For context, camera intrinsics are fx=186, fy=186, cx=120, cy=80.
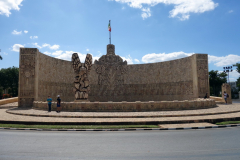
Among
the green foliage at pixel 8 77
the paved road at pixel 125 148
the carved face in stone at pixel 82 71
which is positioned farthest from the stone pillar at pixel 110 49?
the green foliage at pixel 8 77

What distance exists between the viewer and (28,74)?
18062mm

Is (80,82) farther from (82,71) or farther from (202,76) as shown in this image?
(202,76)

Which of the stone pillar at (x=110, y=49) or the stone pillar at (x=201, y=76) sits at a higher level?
the stone pillar at (x=110, y=49)

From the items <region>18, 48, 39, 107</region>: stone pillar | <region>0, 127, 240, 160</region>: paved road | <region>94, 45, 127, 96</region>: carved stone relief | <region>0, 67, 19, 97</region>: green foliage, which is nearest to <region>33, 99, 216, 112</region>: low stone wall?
<region>18, 48, 39, 107</region>: stone pillar

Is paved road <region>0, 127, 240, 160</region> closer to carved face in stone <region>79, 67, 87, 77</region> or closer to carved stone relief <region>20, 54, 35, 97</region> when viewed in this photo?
carved face in stone <region>79, 67, 87, 77</region>

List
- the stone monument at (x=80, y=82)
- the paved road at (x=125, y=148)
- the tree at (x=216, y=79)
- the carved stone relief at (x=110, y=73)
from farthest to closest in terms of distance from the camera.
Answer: the tree at (x=216, y=79) < the carved stone relief at (x=110, y=73) < the stone monument at (x=80, y=82) < the paved road at (x=125, y=148)

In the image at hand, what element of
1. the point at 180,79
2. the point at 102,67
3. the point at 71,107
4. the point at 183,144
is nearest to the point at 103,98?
the point at 102,67

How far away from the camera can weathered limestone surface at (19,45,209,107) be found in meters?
18.1

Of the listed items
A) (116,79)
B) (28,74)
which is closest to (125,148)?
(28,74)

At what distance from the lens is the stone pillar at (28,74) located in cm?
1783

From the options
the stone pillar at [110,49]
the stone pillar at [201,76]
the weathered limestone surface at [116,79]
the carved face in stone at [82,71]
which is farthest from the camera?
the stone pillar at [110,49]

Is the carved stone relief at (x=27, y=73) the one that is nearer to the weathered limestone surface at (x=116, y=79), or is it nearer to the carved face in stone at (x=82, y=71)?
the weathered limestone surface at (x=116, y=79)

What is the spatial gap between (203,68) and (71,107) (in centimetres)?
1497

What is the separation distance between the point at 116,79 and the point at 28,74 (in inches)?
449
